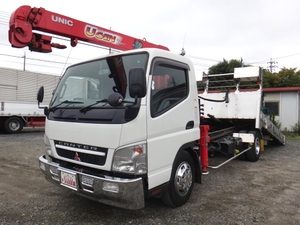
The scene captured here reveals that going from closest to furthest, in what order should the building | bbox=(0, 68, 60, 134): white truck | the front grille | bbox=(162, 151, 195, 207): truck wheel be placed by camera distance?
the front grille < bbox=(162, 151, 195, 207): truck wheel < bbox=(0, 68, 60, 134): white truck < the building

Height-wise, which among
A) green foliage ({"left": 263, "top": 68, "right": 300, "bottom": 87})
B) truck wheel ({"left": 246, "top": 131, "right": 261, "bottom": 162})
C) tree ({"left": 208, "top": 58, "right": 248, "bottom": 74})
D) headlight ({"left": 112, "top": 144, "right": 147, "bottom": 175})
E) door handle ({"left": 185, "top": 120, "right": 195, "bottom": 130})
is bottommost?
truck wheel ({"left": 246, "top": 131, "right": 261, "bottom": 162})

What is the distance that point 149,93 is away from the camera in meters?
2.96

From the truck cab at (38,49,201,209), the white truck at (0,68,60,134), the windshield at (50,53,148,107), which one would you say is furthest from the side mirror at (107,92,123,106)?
the white truck at (0,68,60,134)

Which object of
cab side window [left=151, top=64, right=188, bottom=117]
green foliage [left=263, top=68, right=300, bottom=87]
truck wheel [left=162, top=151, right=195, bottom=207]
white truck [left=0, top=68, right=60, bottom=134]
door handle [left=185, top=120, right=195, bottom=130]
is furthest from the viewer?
green foliage [left=263, top=68, right=300, bottom=87]

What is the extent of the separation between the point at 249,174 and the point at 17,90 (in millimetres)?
11909

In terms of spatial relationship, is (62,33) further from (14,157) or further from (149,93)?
(14,157)

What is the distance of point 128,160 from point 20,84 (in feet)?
40.2

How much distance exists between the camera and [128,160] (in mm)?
2744

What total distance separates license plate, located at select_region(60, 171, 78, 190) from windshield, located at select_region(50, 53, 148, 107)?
0.89 meters

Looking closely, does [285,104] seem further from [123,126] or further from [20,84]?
[20,84]

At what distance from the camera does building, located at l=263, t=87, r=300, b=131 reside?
1407 cm

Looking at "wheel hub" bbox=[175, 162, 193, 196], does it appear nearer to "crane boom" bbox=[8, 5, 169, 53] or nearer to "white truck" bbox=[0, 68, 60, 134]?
"crane boom" bbox=[8, 5, 169, 53]

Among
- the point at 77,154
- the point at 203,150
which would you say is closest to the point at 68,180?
the point at 77,154

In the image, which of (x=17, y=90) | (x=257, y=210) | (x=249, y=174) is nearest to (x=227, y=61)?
(x=17, y=90)
